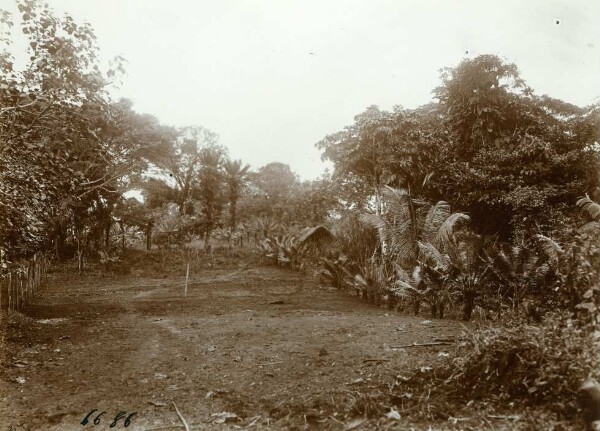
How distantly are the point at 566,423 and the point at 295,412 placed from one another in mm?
2196

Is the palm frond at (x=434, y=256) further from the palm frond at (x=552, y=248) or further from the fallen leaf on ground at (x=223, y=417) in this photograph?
the fallen leaf on ground at (x=223, y=417)

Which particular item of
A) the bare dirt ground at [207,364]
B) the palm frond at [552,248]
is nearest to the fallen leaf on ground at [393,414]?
the bare dirt ground at [207,364]

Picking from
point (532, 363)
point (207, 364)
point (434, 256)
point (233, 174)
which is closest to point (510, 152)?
point (434, 256)

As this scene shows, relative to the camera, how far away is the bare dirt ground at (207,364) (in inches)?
158

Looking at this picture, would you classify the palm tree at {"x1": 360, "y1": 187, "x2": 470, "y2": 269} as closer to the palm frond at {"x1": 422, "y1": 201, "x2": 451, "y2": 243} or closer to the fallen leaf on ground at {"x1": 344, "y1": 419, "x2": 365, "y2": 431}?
the palm frond at {"x1": 422, "y1": 201, "x2": 451, "y2": 243}

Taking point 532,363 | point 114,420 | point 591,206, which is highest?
point 591,206

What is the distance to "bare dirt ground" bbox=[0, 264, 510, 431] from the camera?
13.2 ft

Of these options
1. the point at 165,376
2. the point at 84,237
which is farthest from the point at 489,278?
the point at 84,237

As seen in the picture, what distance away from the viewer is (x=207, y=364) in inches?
215

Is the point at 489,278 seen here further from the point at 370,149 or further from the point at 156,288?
the point at 156,288

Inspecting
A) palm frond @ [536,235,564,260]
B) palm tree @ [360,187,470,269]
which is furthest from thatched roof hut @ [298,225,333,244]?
palm frond @ [536,235,564,260]

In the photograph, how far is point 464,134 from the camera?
575 inches

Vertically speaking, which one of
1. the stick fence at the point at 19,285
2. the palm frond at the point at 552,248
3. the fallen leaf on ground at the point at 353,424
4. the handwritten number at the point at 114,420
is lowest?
the handwritten number at the point at 114,420

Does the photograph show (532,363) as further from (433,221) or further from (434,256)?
(433,221)
